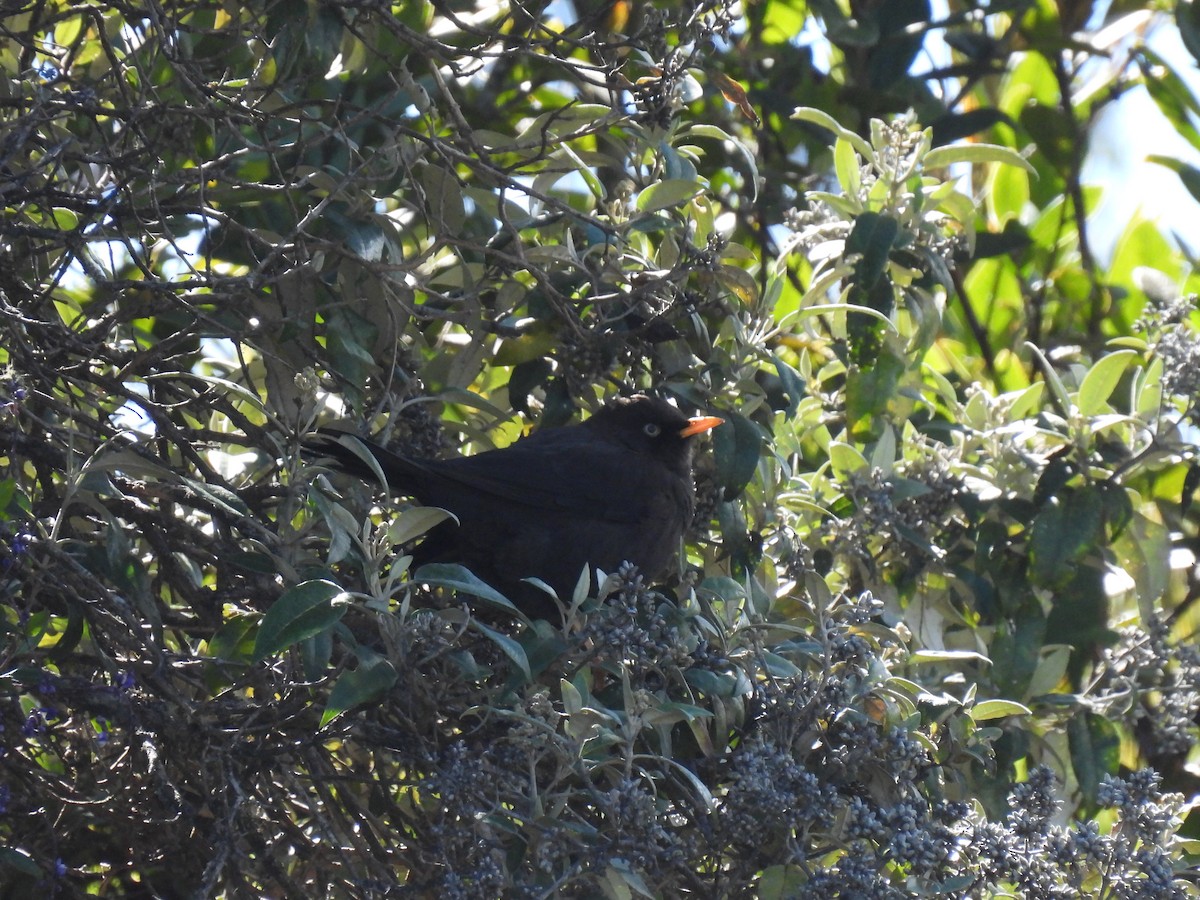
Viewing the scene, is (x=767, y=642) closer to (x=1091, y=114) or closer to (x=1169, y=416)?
(x=1169, y=416)

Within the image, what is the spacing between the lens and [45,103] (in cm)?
298

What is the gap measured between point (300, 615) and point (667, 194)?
5.30 ft

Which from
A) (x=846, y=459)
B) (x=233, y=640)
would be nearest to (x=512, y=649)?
(x=233, y=640)

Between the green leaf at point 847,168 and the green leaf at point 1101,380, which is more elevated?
the green leaf at point 847,168

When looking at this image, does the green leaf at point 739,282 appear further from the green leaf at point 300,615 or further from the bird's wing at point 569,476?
the green leaf at point 300,615

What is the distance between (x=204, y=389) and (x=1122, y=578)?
9.15 feet

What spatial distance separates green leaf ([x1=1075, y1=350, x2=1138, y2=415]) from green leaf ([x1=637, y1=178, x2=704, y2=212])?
4.32ft

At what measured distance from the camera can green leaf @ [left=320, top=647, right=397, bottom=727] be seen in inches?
99.0

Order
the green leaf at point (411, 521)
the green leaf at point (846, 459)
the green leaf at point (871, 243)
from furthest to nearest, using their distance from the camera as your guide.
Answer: the green leaf at point (846, 459), the green leaf at point (871, 243), the green leaf at point (411, 521)

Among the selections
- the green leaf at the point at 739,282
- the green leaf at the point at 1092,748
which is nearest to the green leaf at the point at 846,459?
the green leaf at the point at 739,282

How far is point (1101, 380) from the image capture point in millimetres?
3904

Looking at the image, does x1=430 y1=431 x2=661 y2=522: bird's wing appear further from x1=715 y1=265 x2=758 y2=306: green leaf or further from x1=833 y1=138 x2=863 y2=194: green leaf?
x1=833 y1=138 x2=863 y2=194: green leaf

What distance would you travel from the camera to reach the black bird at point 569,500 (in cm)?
394

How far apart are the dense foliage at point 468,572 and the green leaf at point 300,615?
11 millimetres
